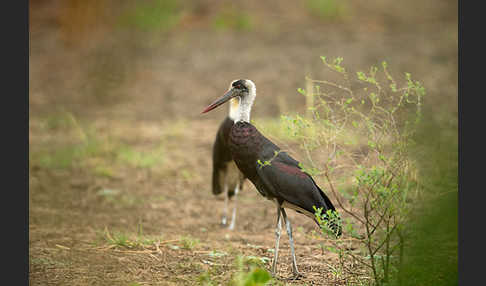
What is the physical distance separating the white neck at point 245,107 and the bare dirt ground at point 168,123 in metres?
1.06

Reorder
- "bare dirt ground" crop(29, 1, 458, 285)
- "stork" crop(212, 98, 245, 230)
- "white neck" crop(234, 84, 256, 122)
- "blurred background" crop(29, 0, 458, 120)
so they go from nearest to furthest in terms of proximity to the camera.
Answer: "white neck" crop(234, 84, 256, 122), "bare dirt ground" crop(29, 1, 458, 285), "stork" crop(212, 98, 245, 230), "blurred background" crop(29, 0, 458, 120)

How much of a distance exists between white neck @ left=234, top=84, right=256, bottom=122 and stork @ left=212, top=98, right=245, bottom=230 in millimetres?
1127

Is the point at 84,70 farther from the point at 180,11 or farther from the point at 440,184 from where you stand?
the point at 440,184

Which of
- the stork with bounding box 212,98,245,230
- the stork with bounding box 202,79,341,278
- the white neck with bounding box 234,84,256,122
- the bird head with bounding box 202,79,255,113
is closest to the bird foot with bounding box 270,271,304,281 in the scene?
the stork with bounding box 202,79,341,278

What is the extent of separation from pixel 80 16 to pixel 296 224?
9695 mm

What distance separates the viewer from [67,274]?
162 inches

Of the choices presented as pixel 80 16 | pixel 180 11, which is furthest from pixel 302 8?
pixel 80 16

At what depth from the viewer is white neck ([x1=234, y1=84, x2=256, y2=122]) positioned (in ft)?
14.6

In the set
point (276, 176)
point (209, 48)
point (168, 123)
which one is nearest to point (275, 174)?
point (276, 176)

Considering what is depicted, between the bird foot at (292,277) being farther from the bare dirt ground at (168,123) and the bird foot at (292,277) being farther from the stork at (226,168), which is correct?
the stork at (226,168)

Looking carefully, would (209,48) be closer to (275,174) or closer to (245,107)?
(245,107)

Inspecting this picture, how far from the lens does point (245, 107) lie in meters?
4.52

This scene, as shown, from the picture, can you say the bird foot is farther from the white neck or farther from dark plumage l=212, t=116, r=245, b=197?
dark plumage l=212, t=116, r=245, b=197

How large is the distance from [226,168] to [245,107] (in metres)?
1.74
